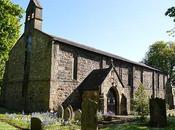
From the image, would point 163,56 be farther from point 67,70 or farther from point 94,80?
point 67,70

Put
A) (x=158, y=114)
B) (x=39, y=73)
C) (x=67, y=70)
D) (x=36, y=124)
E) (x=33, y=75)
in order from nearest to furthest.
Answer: (x=36, y=124)
(x=158, y=114)
(x=39, y=73)
(x=67, y=70)
(x=33, y=75)

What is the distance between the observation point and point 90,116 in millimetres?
13695

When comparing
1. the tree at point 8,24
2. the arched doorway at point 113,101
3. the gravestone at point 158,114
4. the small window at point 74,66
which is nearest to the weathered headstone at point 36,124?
the gravestone at point 158,114

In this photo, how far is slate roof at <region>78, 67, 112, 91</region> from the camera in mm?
28013

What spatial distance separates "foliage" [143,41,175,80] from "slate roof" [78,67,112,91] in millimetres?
40669

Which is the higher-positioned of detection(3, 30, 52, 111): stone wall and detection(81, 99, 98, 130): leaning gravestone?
detection(3, 30, 52, 111): stone wall

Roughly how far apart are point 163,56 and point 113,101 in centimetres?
4103

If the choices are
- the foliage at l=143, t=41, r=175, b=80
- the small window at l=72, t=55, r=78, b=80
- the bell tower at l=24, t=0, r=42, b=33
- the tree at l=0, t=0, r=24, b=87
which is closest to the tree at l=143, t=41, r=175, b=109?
the foliage at l=143, t=41, r=175, b=80

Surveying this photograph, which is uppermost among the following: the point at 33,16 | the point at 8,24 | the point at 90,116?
the point at 33,16

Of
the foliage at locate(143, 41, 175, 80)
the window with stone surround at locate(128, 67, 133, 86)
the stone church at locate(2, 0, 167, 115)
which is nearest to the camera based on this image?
the stone church at locate(2, 0, 167, 115)

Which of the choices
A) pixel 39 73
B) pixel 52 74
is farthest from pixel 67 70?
pixel 39 73

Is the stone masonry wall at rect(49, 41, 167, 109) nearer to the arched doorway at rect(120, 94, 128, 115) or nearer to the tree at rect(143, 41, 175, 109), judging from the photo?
the arched doorway at rect(120, 94, 128, 115)

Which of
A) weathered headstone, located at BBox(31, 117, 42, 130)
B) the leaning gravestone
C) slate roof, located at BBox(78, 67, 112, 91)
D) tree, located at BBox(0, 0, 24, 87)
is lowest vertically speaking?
weathered headstone, located at BBox(31, 117, 42, 130)

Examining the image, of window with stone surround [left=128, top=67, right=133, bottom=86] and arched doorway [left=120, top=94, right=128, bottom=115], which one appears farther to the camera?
window with stone surround [left=128, top=67, right=133, bottom=86]
